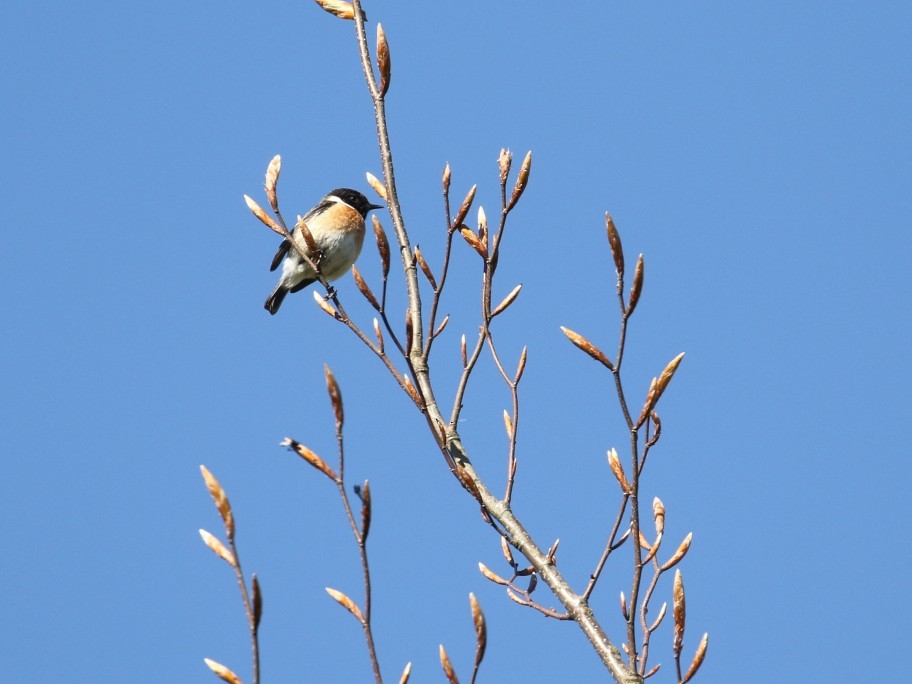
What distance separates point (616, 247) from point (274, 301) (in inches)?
339

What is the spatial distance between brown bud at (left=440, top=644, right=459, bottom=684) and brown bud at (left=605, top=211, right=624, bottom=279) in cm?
106

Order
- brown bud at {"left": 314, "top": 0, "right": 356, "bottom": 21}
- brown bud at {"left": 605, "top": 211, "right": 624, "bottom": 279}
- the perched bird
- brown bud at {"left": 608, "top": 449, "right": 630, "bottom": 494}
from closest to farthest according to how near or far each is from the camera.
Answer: brown bud at {"left": 605, "top": 211, "right": 624, "bottom": 279} → brown bud at {"left": 608, "top": 449, "right": 630, "bottom": 494} → brown bud at {"left": 314, "top": 0, "right": 356, "bottom": 21} → the perched bird

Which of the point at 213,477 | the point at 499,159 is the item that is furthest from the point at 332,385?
the point at 499,159

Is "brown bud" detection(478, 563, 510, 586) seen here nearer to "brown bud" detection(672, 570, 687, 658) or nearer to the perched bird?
"brown bud" detection(672, 570, 687, 658)

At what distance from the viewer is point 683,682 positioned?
275 centimetres

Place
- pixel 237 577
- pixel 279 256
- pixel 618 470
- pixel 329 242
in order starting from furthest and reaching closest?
pixel 279 256 < pixel 329 242 < pixel 618 470 < pixel 237 577

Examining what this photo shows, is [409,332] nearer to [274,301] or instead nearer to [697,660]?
[697,660]

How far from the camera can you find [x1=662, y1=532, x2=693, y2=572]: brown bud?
3172mm

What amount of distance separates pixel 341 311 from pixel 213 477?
1393 millimetres

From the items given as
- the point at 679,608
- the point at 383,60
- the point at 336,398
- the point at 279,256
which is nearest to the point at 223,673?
the point at 336,398

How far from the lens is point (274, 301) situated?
36.6ft

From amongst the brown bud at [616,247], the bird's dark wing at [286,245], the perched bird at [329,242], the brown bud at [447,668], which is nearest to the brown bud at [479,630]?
the brown bud at [447,668]

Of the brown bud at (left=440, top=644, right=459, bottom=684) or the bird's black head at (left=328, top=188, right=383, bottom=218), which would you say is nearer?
the brown bud at (left=440, top=644, right=459, bottom=684)

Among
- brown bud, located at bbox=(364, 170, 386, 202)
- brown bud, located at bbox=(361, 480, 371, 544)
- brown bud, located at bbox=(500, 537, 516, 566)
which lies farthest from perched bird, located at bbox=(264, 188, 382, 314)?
brown bud, located at bbox=(361, 480, 371, 544)
